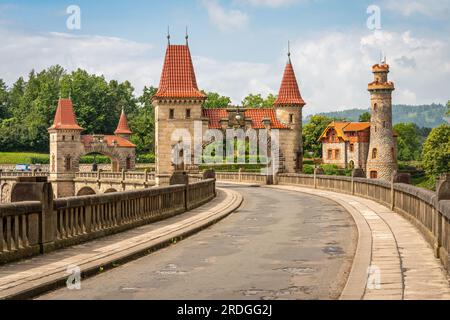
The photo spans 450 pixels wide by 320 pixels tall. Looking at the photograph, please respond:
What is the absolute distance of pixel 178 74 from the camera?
6334 centimetres

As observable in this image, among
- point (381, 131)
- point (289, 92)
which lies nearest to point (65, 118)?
point (289, 92)

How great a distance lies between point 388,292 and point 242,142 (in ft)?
189

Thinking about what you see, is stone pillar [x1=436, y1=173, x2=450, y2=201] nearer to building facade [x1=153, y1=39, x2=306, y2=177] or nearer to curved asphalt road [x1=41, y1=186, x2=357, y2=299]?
curved asphalt road [x1=41, y1=186, x2=357, y2=299]

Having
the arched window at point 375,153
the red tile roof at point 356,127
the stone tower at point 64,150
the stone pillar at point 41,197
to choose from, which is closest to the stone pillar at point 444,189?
the stone pillar at point 41,197

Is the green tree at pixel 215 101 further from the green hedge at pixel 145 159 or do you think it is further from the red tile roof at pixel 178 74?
the red tile roof at pixel 178 74

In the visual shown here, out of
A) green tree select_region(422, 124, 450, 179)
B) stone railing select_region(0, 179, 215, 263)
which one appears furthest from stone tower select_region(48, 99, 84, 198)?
stone railing select_region(0, 179, 215, 263)

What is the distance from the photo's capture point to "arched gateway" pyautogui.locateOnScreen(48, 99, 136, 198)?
303ft

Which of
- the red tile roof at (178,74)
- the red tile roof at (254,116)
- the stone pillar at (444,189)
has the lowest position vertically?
the stone pillar at (444,189)

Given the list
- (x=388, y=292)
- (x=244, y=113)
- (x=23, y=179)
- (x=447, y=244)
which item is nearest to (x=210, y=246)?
(x=23, y=179)

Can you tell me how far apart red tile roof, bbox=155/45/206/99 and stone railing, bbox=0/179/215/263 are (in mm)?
42005

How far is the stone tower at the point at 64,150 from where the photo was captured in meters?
92.2

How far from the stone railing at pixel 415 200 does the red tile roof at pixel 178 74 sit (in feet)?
63.6

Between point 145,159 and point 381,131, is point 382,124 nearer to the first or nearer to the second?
point 381,131

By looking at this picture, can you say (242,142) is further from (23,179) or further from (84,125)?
(84,125)
